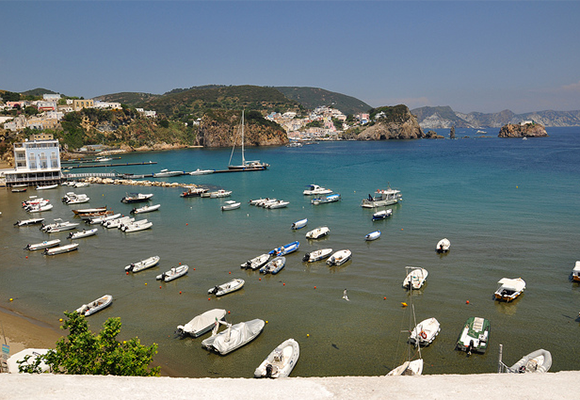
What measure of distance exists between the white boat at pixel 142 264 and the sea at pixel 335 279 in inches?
27.2

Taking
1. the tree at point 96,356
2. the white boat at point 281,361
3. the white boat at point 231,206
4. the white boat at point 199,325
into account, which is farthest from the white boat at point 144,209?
the tree at point 96,356

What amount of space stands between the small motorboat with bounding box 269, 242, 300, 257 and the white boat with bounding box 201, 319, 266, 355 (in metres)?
12.4

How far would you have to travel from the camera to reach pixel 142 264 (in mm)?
31547

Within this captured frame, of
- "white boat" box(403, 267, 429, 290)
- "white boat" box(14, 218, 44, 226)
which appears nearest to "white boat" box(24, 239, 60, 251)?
"white boat" box(14, 218, 44, 226)

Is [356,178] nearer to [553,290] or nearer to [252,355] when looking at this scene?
[553,290]

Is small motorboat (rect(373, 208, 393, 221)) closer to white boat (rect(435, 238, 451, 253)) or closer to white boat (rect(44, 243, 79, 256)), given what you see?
white boat (rect(435, 238, 451, 253))

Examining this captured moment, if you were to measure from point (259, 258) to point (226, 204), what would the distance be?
2719 cm

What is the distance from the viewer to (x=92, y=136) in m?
154

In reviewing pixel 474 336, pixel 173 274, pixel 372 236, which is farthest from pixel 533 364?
pixel 173 274

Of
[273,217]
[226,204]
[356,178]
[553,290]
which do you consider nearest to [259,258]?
[273,217]

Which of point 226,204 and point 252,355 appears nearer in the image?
point 252,355

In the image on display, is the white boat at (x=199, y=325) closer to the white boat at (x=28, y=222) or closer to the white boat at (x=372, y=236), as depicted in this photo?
the white boat at (x=372, y=236)

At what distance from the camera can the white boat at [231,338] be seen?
19.9 metres

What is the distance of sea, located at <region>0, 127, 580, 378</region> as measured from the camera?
2009 centimetres
